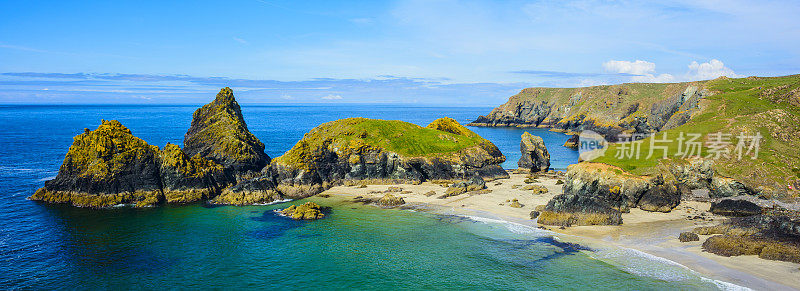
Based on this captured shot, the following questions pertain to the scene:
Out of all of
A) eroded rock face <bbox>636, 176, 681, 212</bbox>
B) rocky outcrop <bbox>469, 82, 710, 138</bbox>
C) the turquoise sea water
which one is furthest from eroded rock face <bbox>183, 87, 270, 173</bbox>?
rocky outcrop <bbox>469, 82, 710, 138</bbox>

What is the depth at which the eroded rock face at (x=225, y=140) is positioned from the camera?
70000 millimetres

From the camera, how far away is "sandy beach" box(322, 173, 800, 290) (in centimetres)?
3173

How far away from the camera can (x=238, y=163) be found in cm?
6969

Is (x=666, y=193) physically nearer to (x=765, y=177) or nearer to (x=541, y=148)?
(x=765, y=177)

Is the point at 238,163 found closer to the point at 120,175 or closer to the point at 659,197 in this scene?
the point at 120,175

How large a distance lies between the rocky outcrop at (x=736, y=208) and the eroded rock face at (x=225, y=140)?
6741 centimetres

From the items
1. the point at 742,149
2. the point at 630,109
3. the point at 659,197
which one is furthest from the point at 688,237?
the point at 630,109

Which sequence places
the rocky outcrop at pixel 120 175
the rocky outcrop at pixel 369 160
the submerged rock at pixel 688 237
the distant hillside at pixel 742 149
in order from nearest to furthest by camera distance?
the submerged rock at pixel 688 237
the distant hillside at pixel 742 149
the rocky outcrop at pixel 120 175
the rocky outcrop at pixel 369 160

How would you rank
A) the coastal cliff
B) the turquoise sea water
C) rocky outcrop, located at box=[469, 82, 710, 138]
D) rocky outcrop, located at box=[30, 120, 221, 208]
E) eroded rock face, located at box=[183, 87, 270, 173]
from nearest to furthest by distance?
the turquoise sea water < the coastal cliff < rocky outcrop, located at box=[30, 120, 221, 208] < eroded rock face, located at box=[183, 87, 270, 173] < rocky outcrop, located at box=[469, 82, 710, 138]

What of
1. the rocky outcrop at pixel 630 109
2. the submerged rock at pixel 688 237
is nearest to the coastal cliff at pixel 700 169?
the submerged rock at pixel 688 237

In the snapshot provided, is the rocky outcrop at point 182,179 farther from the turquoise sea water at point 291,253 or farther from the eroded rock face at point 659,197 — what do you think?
the eroded rock face at point 659,197

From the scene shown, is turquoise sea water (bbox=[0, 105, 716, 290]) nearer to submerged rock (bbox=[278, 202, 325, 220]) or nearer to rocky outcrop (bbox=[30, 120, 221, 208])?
submerged rock (bbox=[278, 202, 325, 220])

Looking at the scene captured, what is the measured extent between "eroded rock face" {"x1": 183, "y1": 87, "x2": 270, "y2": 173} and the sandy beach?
16801mm

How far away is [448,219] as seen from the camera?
49156 millimetres
